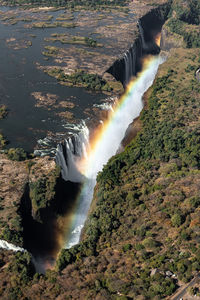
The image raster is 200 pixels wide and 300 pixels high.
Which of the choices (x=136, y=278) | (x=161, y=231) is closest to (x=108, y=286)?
(x=136, y=278)

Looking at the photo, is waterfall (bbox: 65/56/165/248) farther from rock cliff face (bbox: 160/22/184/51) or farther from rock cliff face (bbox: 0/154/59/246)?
rock cliff face (bbox: 160/22/184/51)

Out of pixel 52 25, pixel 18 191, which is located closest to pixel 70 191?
pixel 18 191

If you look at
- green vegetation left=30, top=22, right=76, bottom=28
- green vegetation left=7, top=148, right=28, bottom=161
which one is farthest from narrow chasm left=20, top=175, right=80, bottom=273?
green vegetation left=30, top=22, right=76, bottom=28

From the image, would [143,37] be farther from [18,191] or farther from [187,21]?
[18,191]

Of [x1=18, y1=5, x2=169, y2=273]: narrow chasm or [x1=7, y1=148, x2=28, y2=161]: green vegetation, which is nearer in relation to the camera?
[x1=18, y1=5, x2=169, y2=273]: narrow chasm

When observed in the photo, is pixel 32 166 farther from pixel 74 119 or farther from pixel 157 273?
pixel 157 273

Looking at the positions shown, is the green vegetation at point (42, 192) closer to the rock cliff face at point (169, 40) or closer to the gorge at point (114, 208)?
the gorge at point (114, 208)

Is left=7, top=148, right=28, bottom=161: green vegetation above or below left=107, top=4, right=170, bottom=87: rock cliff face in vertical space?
below
